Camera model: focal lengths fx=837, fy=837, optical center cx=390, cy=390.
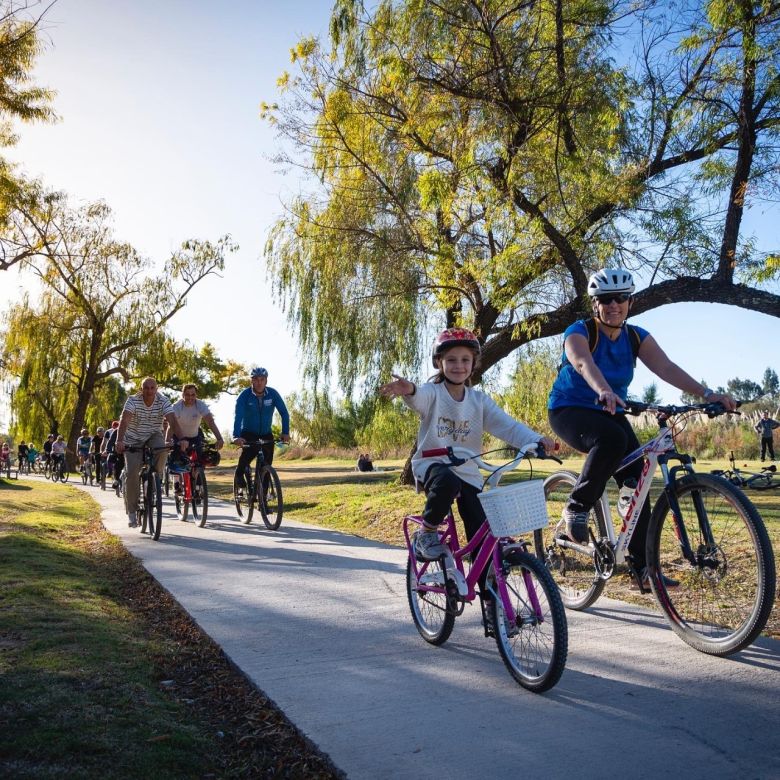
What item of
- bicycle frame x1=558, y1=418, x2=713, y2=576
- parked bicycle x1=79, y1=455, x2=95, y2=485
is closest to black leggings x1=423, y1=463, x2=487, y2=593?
bicycle frame x1=558, y1=418, x2=713, y2=576

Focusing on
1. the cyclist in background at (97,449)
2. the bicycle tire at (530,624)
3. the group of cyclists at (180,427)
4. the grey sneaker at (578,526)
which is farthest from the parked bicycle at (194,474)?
the cyclist in background at (97,449)

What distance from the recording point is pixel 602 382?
4.50m

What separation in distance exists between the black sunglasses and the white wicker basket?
1.66m

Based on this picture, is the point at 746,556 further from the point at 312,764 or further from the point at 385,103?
the point at 385,103

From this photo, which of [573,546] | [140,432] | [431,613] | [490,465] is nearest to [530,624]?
[490,465]

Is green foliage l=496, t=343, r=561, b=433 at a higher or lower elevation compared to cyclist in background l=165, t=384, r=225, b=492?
higher

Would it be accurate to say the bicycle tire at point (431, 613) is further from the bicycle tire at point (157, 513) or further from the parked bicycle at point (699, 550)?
the bicycle tire at point (157, 513)

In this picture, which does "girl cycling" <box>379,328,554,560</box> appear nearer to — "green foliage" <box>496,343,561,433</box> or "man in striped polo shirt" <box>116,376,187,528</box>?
"man in striped polo shirt" <box>116,376,187,528</box>

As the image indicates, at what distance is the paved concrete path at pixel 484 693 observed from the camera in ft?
9.36

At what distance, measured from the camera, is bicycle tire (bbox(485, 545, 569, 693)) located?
11.3ft

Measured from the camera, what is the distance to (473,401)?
454 centimetres

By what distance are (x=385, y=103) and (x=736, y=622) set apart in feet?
33.9

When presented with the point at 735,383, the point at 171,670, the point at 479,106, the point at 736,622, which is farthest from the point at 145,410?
the point at 735,383

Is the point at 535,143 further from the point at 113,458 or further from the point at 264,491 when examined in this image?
the point at 113,458
